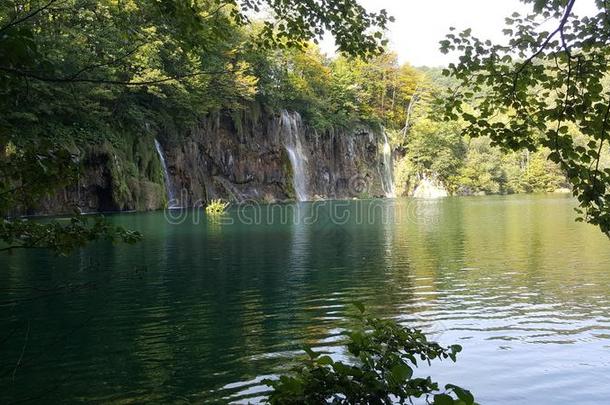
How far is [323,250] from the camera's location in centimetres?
1756

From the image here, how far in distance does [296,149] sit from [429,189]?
26554 millimetres

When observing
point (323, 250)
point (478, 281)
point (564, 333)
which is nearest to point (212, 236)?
point (323, 250)

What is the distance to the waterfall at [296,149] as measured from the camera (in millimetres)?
56875

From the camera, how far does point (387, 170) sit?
7450cm

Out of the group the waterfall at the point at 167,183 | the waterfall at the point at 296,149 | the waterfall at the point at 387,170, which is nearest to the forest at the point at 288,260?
the waterfall at the point at 167,183

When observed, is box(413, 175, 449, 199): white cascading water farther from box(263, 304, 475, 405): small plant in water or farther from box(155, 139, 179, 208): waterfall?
box(263, 304, 475, 405): small plant in water

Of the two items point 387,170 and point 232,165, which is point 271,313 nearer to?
point 232,165

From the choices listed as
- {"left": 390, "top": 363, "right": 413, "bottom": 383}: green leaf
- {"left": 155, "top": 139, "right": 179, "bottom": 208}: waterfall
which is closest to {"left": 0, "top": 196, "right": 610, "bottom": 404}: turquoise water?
{"left": 390, "top": 363, "right": 413, "bottom": 383}: green leaf

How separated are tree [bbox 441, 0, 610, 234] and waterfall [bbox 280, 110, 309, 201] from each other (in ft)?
170

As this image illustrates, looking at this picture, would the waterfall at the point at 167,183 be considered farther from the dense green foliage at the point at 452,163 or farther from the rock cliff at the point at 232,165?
the dense green foliage at the point at 452,163

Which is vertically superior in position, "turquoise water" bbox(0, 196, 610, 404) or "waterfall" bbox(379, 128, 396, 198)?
"waterfall" bbox(379, 128, 396, 198)

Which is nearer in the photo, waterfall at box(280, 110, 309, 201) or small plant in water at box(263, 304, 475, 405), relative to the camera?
small plant in water at box(263, 304, 475, 405)

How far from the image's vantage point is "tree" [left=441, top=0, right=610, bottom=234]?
400cm

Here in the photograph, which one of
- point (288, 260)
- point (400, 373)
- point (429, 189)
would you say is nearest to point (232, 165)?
point (288, 260)
